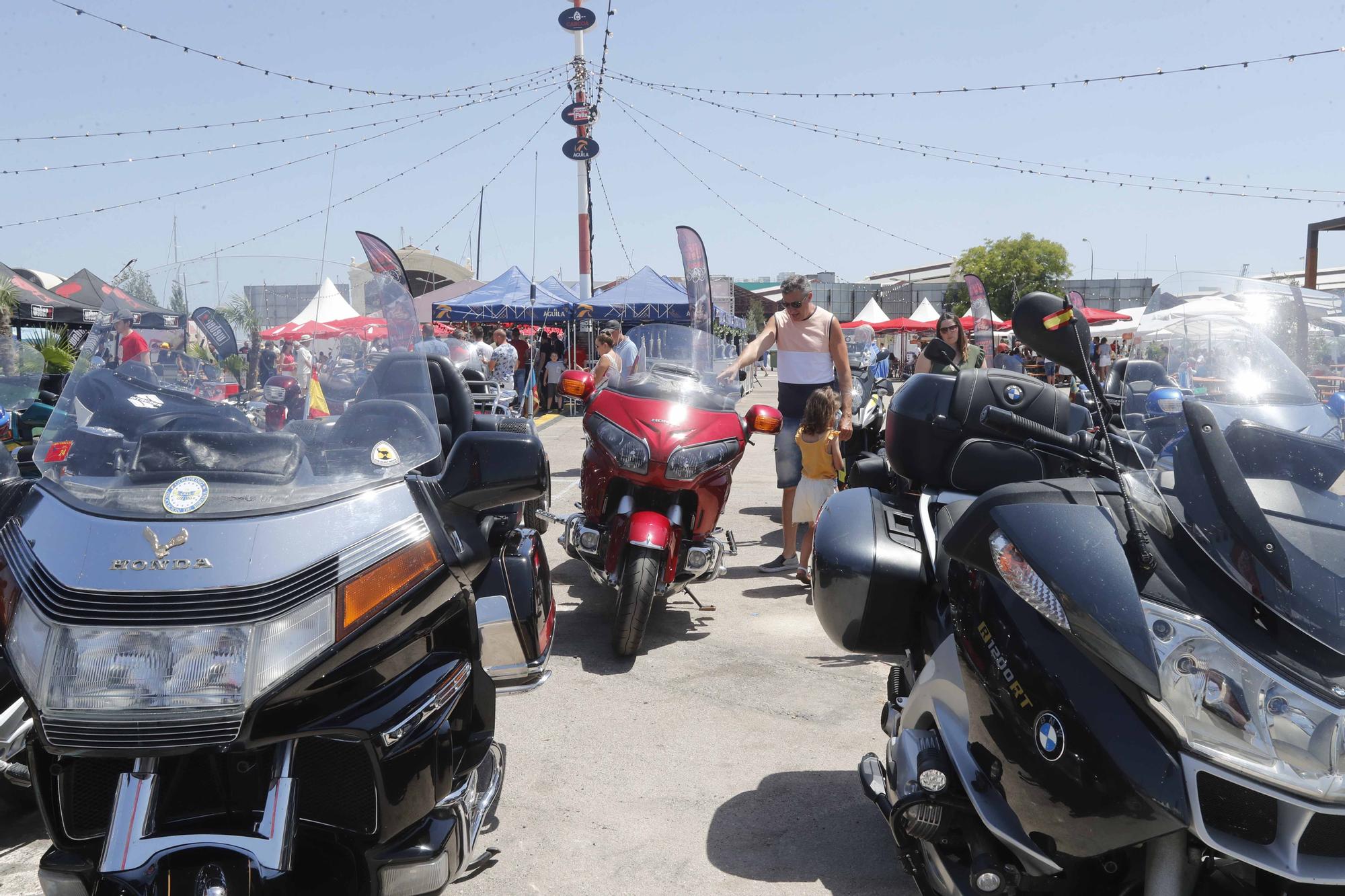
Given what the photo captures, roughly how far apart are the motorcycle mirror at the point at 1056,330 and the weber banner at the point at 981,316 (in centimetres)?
1402

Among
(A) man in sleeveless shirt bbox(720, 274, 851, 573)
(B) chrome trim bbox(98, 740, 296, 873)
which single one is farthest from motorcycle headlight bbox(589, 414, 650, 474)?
(B) chrome trim bbox(98, 740, 296, 873)

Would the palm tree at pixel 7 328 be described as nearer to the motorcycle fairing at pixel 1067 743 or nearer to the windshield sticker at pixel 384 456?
the windshield sticker at pixel 384 456

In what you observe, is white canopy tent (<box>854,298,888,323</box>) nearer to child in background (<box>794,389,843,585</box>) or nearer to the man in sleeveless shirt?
the man in sleeveless shirt

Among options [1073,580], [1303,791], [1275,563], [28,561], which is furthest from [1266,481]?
[28,561]

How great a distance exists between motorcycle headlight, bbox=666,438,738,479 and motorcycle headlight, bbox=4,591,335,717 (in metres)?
3.11

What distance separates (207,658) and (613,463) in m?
3.23

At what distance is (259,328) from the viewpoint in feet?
9.32

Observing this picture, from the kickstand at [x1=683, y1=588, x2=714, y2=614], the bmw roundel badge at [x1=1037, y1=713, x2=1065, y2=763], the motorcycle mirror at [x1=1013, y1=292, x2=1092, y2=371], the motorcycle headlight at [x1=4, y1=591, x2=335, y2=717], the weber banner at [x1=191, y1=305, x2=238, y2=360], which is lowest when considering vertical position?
the kickstand at [x1=683, y1=588, x2=714, y2=614]

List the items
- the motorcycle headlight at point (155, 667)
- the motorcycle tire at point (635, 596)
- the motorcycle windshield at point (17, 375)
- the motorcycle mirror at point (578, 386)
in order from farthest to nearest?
1. the motorcycle mirror at point (578, 386)
2. the motorcycle tire at point (635, 596)
3. the motorcycle windshield at point (17, 375)
4. the motorcycle headlight at point (155, 667)

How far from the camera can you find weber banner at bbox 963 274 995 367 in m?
16.1

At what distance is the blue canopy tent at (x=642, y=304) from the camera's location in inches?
826

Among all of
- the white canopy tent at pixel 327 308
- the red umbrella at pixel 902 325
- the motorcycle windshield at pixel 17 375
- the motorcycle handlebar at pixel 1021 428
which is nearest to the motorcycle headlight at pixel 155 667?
the white canopy tent at pixel 327 308

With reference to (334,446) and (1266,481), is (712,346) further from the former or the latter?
(1266,481)

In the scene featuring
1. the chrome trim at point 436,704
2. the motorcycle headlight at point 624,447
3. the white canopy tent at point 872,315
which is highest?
the white canopy tent at point 872,315
